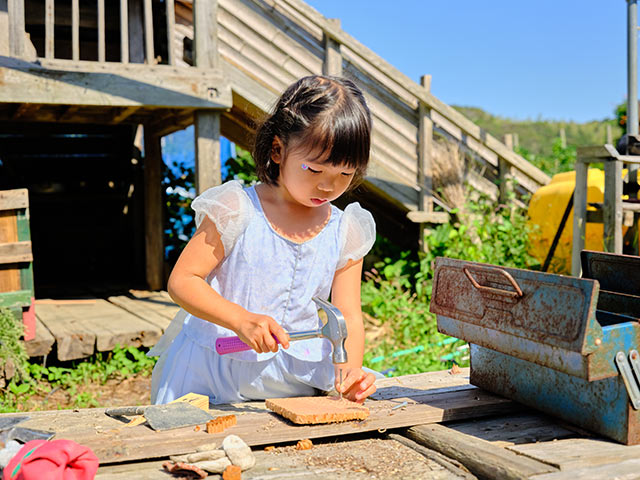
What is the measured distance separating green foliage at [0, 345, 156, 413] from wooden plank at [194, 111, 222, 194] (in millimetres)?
1528

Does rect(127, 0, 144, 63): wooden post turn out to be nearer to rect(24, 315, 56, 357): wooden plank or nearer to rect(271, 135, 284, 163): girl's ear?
rect(24, 315, 56, 357): wooden plank

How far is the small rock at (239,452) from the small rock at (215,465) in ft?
0.08

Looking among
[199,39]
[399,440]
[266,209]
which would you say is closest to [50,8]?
[199,39]

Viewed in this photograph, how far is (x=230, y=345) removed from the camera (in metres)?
2.13

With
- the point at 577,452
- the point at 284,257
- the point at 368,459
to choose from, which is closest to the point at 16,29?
the point at 284,257

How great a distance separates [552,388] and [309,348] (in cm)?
Answer: 80

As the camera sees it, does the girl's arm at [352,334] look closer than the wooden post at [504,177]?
Yes

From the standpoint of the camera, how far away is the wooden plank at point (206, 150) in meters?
5.79

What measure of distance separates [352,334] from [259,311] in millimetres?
329

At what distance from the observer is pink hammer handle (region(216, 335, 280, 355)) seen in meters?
2.12

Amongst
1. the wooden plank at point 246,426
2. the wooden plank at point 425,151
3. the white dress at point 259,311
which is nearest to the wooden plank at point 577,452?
the wooden plank at point 246,426

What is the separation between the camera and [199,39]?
18.7ft

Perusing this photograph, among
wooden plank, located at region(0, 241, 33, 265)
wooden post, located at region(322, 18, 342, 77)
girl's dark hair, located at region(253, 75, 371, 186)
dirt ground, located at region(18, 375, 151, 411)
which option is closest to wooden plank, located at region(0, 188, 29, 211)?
wooden plank, located at region(0, 241, 33, 265)

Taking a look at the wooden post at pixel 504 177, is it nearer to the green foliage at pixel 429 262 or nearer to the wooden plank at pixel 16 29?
the green foliage at pixel 429 262
